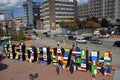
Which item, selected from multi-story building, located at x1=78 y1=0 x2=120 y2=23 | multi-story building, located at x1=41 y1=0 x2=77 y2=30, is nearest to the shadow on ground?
multi-story building, located at x1=41 y1=0 x2=77 y2=30

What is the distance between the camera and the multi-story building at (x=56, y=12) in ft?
425

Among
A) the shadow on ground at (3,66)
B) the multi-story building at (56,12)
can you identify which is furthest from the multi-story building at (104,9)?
the shadow on ground at (3,66)

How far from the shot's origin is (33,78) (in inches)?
900

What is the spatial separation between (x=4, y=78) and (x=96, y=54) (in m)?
10.7

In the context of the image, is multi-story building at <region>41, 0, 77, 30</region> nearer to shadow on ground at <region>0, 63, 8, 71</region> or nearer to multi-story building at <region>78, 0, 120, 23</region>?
multi-story building at <region>78, 0, 120, 23</region>

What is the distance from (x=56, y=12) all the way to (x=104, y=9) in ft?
116

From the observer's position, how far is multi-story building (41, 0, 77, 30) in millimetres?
129538

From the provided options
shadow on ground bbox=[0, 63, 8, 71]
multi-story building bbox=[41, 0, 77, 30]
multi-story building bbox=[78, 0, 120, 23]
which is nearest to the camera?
shadow on ground bbox=[0, 63, 8, 71]

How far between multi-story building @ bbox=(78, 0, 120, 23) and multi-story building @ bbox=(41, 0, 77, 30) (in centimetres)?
1844

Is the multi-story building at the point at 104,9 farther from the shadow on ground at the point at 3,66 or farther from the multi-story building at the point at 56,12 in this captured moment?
the shadow on ground at the point at 3,66

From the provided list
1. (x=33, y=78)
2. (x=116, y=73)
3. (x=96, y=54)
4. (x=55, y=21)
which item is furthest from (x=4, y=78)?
(x=55, y=21)

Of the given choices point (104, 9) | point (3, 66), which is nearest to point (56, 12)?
point (104, 9)

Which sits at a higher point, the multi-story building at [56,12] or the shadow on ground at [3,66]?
the multi-story building at [56,12]

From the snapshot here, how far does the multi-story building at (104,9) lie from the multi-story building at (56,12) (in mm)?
18436
